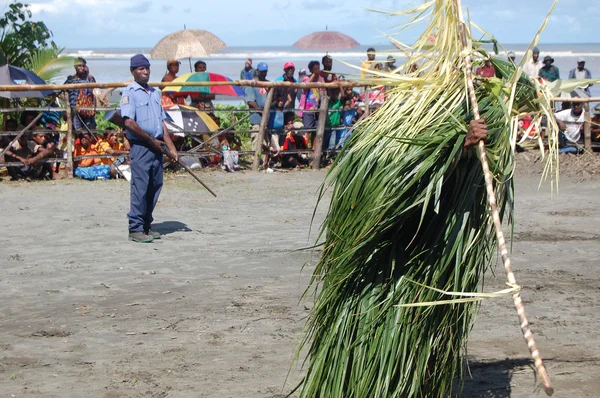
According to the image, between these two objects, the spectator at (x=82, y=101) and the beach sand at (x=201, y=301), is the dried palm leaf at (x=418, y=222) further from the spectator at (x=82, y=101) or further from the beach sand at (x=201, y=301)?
the spectator at (x=82, y=101)

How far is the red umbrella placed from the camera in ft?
57.1

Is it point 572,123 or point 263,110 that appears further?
point 572,123

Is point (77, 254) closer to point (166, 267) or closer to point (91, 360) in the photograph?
point (166, 267)

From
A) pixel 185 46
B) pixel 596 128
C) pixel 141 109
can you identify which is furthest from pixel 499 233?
pixel 185 46

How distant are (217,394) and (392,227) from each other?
1.58 metres

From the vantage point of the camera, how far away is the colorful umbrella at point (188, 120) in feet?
43.2

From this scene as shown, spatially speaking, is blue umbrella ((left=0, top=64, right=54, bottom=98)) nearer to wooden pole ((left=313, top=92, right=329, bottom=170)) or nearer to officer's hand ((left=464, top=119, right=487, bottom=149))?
wooden pole ((left=313, top=92, right=329, bottom=170))

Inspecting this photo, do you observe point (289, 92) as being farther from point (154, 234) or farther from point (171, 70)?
point (154, 234)

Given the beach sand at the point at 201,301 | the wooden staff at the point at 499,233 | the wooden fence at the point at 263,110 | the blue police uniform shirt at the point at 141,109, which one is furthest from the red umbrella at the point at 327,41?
the wooden staff at the point at 499,233

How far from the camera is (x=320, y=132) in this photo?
551 inches

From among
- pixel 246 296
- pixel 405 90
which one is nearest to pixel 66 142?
pixel 246 296

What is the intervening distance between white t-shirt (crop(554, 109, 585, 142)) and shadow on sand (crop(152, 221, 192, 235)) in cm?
767

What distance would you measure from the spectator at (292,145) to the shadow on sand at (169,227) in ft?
15.4

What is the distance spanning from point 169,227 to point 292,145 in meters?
5.06
